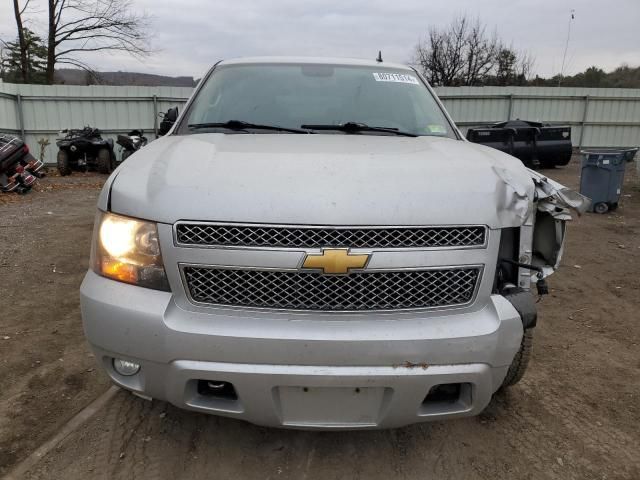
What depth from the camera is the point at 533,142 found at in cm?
1342

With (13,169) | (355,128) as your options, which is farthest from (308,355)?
(13,169)

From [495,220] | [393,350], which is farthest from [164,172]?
[495,220]

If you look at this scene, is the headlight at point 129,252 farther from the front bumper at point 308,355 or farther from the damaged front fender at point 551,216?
the damaged front fender at point 551,216

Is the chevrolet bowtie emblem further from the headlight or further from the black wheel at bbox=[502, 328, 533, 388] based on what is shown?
the black wheel at bbox=[502, 328, 533, 388]

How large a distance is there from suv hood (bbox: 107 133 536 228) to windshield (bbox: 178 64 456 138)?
26.9 inches

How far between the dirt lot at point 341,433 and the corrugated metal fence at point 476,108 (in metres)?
12.7

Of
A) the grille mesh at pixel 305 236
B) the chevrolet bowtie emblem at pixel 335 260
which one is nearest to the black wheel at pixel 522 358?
the grille mesh at pixel 305 236

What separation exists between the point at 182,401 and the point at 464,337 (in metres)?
1.08

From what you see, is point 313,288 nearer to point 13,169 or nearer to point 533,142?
point 13,169

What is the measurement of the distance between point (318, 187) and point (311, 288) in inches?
14.8

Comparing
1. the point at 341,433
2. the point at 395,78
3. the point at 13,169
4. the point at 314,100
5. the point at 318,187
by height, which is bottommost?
the point at 341,433

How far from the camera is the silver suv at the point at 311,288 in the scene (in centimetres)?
176

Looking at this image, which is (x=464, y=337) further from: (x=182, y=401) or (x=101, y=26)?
(x=101, y=26)

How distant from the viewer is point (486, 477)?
216 cm
